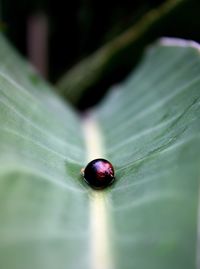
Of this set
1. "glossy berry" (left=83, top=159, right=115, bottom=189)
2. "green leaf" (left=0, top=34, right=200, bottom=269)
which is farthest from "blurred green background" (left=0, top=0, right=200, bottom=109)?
"glossy berry" (left=83, top=159, right=115, bottom=189)

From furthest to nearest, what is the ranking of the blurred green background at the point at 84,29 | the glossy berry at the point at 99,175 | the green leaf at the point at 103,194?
Answer: the blurred green background at the point at 84,29 < the glossy berry at the point at 99,175 < the green leaf at the point at 103,194

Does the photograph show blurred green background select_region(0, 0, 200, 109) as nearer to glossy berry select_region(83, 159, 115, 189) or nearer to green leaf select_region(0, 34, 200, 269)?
green leaf select_region(0, 34, 200, 269)

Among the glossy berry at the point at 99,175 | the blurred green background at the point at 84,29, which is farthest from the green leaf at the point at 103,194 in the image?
the blurred green background at the point at 84,29

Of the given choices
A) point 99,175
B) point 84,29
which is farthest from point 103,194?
point 84,29

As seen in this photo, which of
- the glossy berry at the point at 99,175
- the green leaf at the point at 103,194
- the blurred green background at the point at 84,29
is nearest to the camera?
the green leaf at the point at 103,194

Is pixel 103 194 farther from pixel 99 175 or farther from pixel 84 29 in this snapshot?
pixel 84 29

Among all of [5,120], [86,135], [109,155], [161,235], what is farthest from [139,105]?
[161,235]

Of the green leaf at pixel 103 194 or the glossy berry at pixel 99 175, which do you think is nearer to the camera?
the green leaf at pixel 103 194

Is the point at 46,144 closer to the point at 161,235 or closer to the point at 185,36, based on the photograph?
the point at 161,235

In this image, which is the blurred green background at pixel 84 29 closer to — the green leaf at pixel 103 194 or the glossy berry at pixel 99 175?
the green leaf at pixel 103 194
